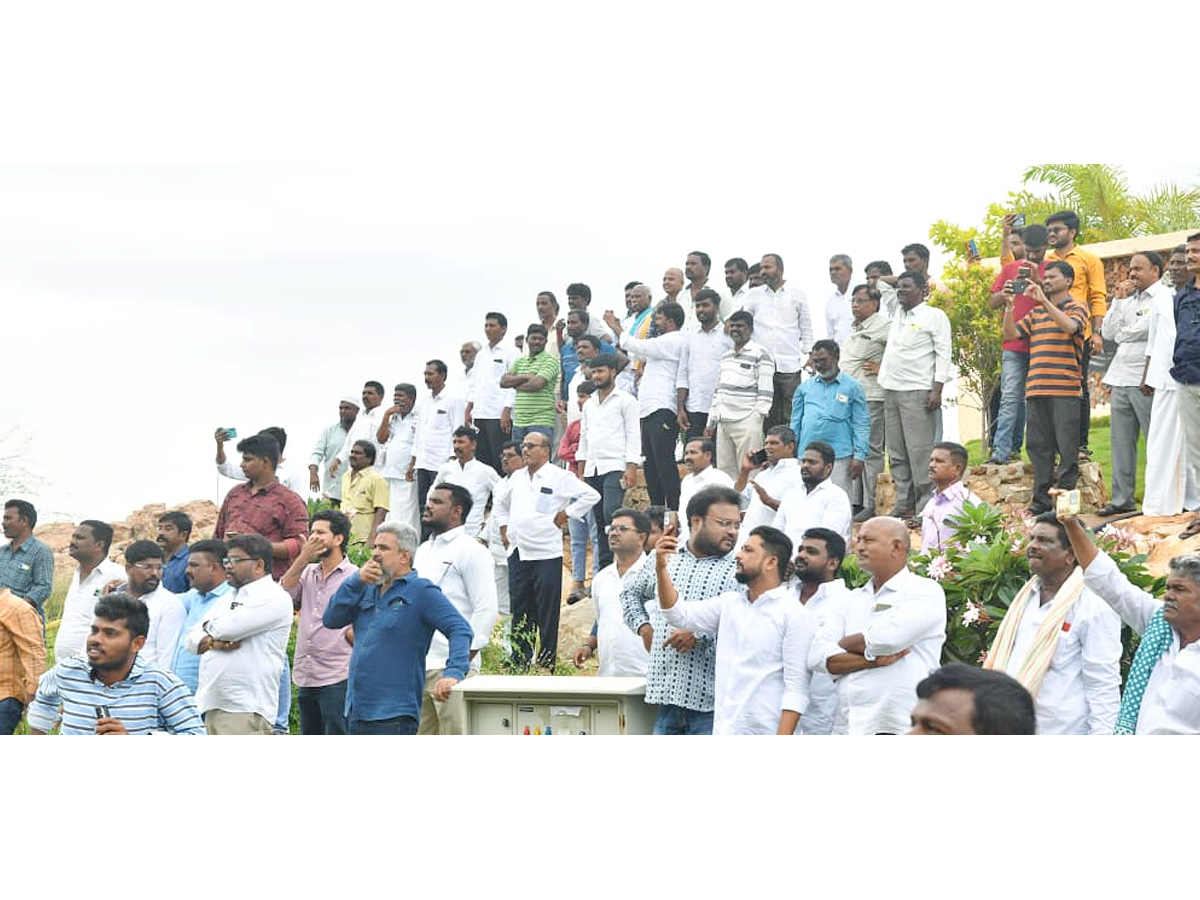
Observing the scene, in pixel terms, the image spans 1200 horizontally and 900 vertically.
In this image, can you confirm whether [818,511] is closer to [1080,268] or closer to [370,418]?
[1080,268]

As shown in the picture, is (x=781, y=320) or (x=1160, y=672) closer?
(x=1160, y=672)

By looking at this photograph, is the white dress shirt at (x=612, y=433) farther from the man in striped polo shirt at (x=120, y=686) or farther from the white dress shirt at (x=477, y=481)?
the man in striped polo shirt at (x=120, y=686)

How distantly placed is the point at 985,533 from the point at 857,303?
4.29m

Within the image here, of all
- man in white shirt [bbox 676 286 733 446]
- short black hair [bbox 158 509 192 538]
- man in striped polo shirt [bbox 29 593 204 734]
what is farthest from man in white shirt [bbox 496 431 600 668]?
man in striped polo shirt [bbox 29 593 204 734]

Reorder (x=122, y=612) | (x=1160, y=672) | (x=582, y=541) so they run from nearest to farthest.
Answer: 1. (x=1160, y=672)
2. (x=122, y=612)
3. (x=582, y=541)

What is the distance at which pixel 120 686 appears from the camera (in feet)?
19.0

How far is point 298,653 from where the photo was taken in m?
7.56

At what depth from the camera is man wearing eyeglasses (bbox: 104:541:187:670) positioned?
7.40 m

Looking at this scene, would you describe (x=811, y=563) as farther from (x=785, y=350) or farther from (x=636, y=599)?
(x=785, y=350)

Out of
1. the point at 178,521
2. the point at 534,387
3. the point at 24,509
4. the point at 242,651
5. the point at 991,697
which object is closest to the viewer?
the point at 991,697

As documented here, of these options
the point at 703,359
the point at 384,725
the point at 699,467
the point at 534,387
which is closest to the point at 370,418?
the point at 534,387

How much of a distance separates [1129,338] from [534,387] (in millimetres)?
4965

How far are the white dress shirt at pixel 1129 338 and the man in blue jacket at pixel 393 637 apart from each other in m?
5.75

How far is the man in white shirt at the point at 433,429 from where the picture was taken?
42.5 feet
